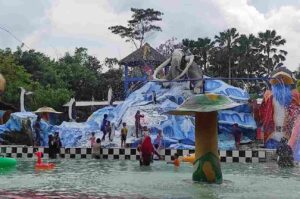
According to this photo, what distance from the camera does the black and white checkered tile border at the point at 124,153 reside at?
18.1 m

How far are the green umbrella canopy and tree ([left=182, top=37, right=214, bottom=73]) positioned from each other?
178 ft

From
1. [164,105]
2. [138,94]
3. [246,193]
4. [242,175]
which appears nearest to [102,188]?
[246,193]

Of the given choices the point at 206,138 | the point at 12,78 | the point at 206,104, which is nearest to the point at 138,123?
the point at 206,138

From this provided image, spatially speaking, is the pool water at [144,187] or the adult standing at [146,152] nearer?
the pool water at [144,187]

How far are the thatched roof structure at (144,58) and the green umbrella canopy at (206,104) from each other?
1183 inches

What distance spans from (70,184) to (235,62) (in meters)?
57.6

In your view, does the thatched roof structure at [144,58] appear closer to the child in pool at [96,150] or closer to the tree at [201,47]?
the child in pool at [96,150]

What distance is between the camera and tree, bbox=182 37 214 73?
213 feet

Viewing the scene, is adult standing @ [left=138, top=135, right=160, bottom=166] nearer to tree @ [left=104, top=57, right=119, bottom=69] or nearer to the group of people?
the group of people

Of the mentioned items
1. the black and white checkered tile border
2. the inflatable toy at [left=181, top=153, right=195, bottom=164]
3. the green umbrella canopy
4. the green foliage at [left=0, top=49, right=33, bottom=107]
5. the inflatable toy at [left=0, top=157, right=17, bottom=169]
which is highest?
the green foliage at [left=0, top=49, right=33, bottom=107]

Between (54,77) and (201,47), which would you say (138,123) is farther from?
(201,47)

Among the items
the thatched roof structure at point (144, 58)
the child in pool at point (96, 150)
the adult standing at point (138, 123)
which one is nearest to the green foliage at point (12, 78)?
the thatched roof structure at point (144, 58)

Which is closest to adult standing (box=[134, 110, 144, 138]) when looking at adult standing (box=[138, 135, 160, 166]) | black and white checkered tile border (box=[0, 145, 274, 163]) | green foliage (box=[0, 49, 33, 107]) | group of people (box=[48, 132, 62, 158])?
black and white checkered tile border (box=[0, 145, 274, 163])

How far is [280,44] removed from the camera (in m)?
67.7
